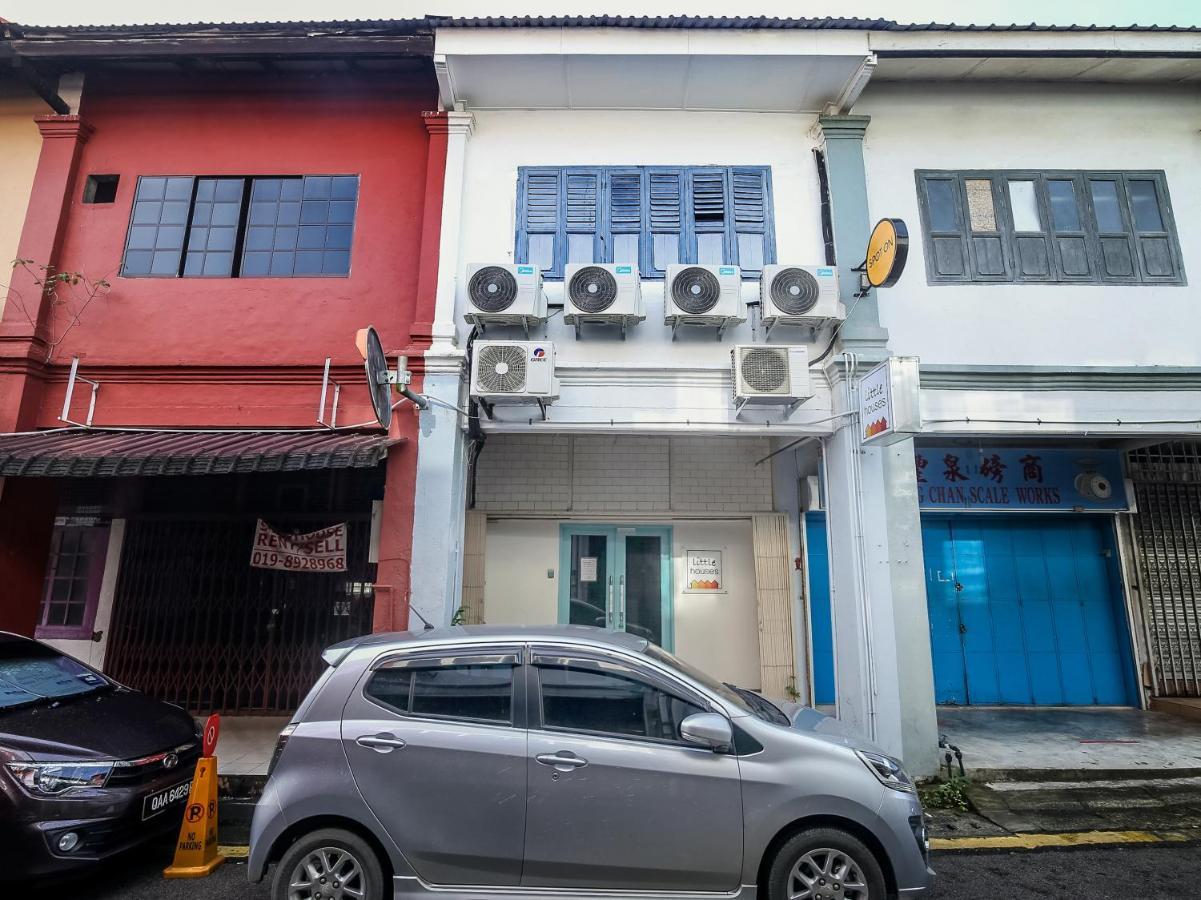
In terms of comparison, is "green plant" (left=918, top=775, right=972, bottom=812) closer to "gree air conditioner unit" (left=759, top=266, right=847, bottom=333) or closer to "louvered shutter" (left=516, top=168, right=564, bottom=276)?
"gree air conditioner unit" (left=759, top=266, right=847, bottom=333)

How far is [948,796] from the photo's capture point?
18.1 ft

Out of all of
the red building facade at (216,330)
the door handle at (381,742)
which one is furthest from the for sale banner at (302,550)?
the door handle at (381,742)

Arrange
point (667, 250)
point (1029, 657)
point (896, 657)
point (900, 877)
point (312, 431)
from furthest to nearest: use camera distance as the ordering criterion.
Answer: point (1029, 657), point (667, 250), point (312, 431), point (896, 657), point (900, 877)

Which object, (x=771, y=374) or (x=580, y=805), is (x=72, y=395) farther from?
(x=771, y=374)

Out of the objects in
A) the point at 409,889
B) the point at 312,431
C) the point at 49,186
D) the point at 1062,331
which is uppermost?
the point at 49,186

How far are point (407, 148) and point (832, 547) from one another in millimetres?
6836

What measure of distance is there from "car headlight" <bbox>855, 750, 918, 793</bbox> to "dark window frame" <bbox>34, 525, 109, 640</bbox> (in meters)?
9.45

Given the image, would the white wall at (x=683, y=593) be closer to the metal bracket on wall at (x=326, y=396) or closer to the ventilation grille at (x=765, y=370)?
the metal bracket on wall at (x=326, y=396)

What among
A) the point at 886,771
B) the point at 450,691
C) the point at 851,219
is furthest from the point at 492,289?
the point at 886,771

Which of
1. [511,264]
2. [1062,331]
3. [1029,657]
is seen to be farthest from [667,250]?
[1029,657]

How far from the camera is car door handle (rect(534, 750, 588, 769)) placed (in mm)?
3428

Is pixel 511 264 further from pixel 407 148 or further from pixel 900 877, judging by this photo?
pixel 900 877

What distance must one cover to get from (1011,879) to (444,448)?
19.0ft

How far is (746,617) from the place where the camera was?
847 cm
